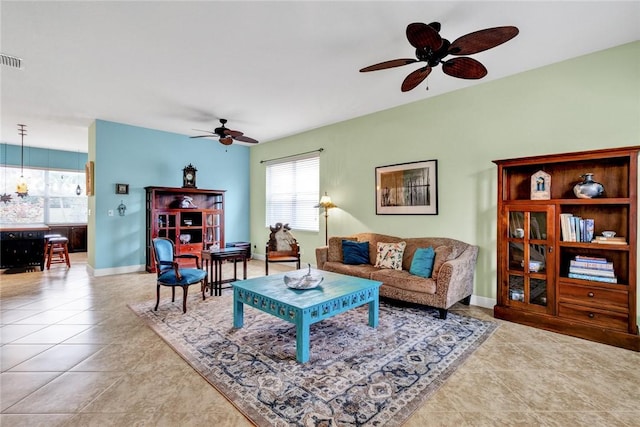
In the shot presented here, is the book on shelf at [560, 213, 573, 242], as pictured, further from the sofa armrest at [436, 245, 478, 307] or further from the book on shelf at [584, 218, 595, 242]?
the sofa armrest at [436, 245, 478, 307]

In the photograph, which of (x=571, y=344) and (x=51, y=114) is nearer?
(x=571, y=344)

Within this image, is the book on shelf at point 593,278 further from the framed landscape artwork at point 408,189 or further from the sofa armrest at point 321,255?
the sofa armrest at point 321,255

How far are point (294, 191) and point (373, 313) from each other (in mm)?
3884

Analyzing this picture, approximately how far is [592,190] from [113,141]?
23.1 ft

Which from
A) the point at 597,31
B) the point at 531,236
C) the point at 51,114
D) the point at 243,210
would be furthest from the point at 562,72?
the point at 51,114

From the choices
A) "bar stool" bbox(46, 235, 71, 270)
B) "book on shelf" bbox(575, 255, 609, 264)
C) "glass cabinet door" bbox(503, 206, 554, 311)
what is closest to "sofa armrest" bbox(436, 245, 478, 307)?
"glass cabinet door" bbox(503, 206, 554, 311)

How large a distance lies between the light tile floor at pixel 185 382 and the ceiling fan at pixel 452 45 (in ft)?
7.90

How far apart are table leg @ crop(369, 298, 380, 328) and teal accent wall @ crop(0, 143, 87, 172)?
919 centimetres

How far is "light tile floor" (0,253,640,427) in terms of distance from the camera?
181cm

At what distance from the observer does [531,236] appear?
324 centimetres

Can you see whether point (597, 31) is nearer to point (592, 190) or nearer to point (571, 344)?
point (592, 190)

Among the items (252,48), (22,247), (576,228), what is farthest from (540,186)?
(22,247)

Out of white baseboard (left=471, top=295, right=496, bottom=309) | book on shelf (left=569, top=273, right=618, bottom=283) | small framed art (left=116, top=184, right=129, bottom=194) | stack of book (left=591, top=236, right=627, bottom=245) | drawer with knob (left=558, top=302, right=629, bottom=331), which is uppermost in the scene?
small framed art (left=116, top=184, right=129, bottom=194)

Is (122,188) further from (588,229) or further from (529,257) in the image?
(588,229)
